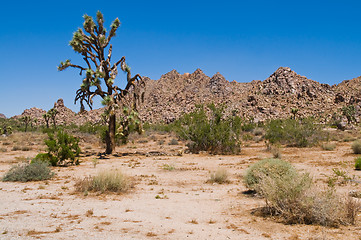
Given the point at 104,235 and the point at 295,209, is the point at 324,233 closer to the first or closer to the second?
the point at 295,209

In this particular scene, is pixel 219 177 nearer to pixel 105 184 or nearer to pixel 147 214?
pixel 105 184

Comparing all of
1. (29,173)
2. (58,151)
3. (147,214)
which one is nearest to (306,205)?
(147,214)

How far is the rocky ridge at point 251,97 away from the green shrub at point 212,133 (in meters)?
50.5

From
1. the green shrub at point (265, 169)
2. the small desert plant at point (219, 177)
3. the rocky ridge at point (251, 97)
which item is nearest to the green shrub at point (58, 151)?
the small desert plant at point (219, 177)

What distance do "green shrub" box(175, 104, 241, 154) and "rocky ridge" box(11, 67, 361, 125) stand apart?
1987 inches

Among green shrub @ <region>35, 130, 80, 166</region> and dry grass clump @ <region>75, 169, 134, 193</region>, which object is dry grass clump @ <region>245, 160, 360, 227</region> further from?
green shrub @ <region>35, 130, 80, 166</region>

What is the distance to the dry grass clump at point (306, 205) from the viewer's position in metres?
5.44

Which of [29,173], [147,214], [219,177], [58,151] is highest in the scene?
[58,151]

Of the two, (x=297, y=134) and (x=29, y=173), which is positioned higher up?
(x=297, y=134)

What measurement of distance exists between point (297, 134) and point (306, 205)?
69.5 feet

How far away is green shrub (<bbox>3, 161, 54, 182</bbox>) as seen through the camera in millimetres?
10828

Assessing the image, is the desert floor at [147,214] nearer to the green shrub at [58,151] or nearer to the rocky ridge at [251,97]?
the green shrub at [58,151]

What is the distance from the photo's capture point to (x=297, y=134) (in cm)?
2525

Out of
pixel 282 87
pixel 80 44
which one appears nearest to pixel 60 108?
pixel 282 87
